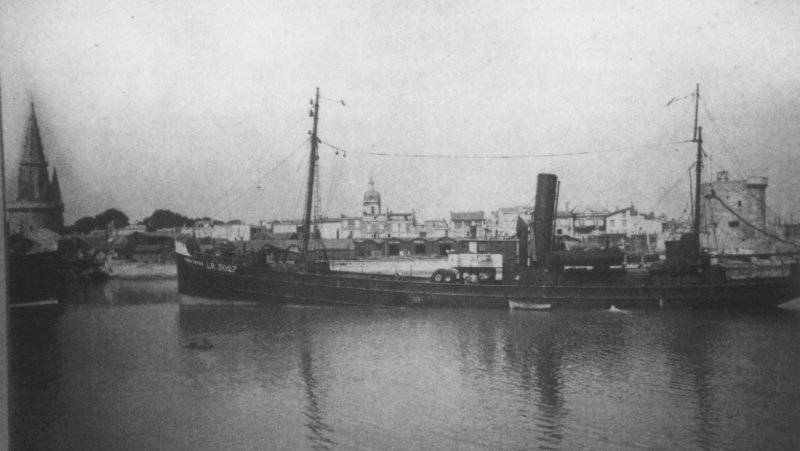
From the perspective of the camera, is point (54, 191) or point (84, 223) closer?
point (54, 191)

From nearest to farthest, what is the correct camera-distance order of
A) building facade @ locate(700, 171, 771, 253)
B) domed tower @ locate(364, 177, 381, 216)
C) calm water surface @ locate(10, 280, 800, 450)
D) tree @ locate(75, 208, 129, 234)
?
calm water surface @ locate(10, 280, 800, 450) → building facade @ locate(700, 171, 771, 253) → tree @ locate(75, 208, 129, 234) → domed tower @ locate(364, 177, 381, 216)

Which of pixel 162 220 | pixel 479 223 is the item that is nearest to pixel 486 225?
pixel 479 223

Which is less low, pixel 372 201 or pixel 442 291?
pixel 372 201

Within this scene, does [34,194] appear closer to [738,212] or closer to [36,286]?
[36,286]

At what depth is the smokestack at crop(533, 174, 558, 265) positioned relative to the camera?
744 inches

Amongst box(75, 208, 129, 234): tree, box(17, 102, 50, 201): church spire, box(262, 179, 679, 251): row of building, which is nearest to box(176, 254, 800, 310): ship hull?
box(75, 208, 129, 234): tree

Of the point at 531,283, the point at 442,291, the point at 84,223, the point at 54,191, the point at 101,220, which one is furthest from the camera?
the point at 442,291

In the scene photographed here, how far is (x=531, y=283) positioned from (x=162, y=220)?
78.2ft

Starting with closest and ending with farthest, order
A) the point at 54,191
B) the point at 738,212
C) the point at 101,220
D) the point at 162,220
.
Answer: the point at 54,191 < the point at 101,220 < the point at 738,212 < the point at 162,220

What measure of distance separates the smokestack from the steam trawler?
0.12 ft

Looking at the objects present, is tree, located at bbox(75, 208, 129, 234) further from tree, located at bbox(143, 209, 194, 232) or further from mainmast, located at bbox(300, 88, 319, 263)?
tree, located at bbox(143, 209, 194, 232)

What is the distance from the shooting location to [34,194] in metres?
9.91

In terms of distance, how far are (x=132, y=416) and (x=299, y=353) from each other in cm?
431

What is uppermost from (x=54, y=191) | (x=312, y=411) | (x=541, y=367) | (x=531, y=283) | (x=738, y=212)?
(x=738, y=212)
